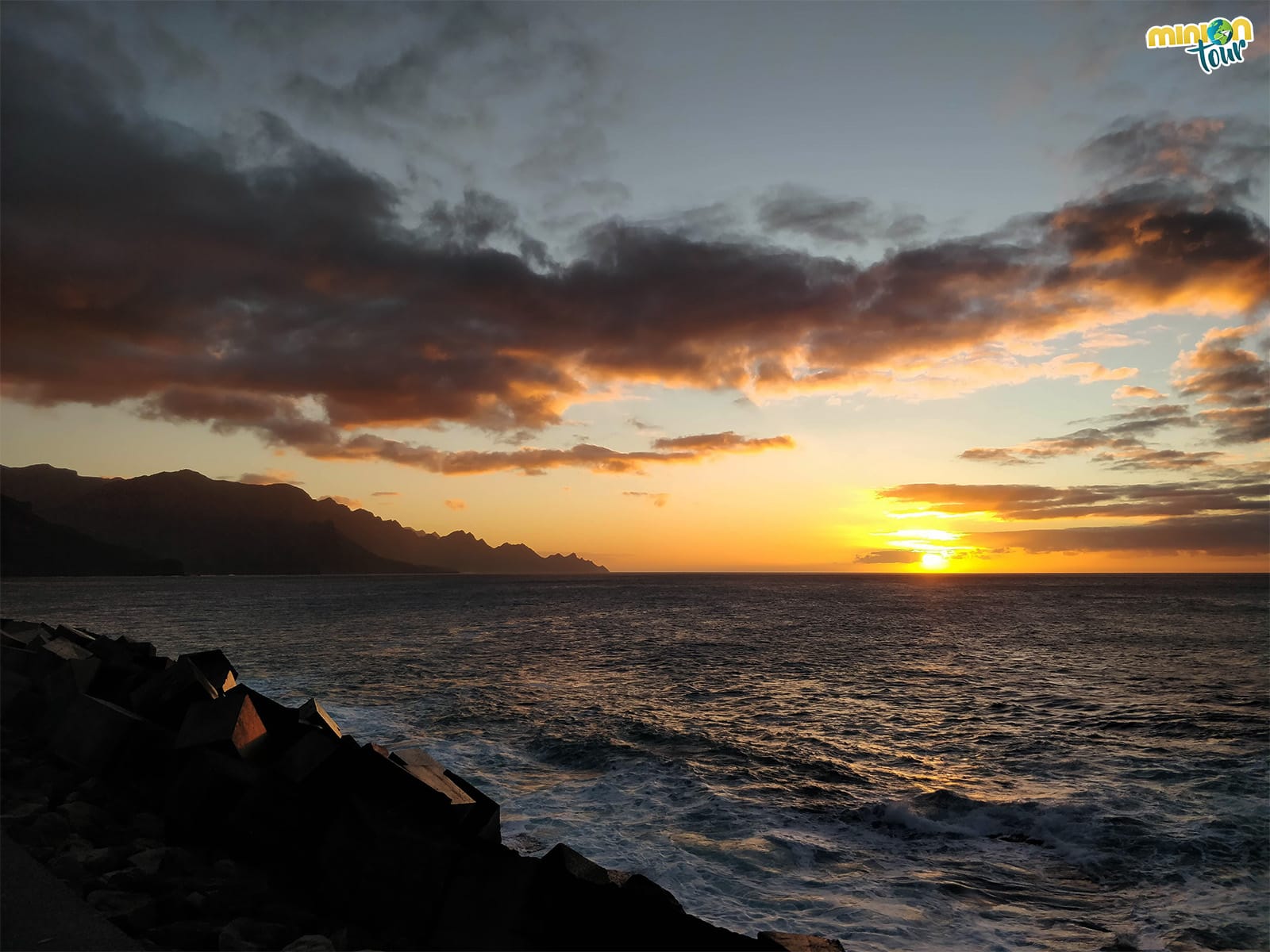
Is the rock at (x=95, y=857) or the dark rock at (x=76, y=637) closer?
the rock at (x=95, y=857)

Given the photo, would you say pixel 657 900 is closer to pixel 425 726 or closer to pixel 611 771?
pixel 611 771

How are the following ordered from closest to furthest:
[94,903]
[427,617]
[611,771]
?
[94,903] < [611,771] < [427,617]

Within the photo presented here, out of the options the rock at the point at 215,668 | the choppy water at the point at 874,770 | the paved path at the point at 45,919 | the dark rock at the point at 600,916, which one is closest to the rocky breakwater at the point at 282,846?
the dark rock at the point at 600,916

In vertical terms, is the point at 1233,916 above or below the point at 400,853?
below

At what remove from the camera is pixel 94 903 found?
16.9 ft

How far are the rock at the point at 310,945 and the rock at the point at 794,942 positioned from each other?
9.93 feet

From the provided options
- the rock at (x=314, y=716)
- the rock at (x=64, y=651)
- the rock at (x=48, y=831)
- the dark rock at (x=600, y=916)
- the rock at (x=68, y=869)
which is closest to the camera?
the dark rock at (x=600, y=916)

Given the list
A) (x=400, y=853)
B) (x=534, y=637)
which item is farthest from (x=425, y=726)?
(x=534, y=637)

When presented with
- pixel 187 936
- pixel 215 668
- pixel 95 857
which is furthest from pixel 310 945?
pixel 215 668

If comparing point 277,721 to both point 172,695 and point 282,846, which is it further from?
point 282,846

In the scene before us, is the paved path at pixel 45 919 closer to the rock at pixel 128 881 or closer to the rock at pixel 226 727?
the rock at pixel 128 881

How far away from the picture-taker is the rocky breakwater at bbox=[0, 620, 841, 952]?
17.1 feet

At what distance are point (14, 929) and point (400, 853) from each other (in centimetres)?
258

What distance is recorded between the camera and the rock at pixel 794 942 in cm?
479
